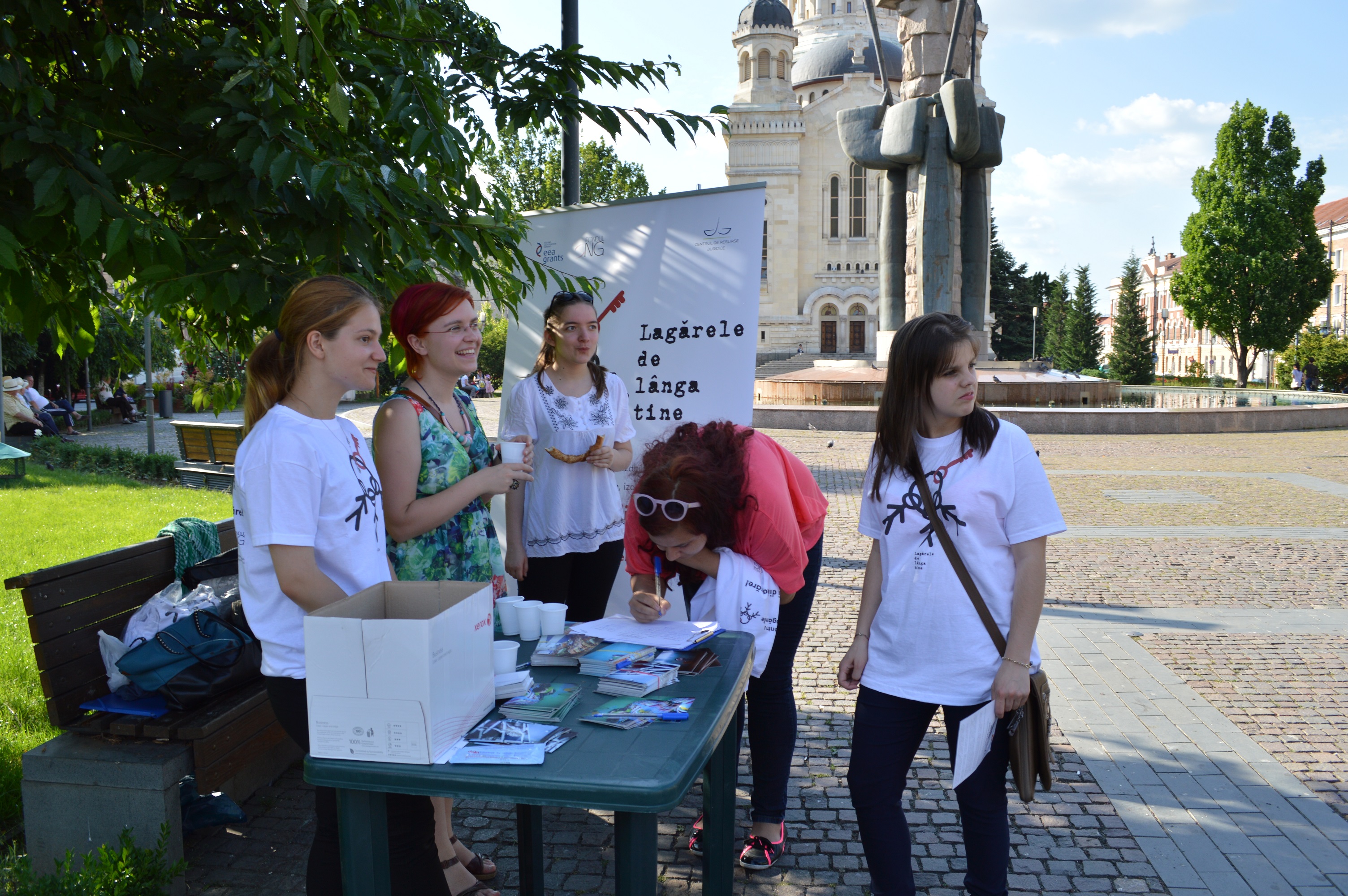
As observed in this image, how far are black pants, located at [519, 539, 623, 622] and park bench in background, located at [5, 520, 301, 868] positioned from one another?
3.79ft

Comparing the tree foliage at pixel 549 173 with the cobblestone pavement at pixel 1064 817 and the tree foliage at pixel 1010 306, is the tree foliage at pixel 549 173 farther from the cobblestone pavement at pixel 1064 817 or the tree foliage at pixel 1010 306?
the tree foliage at pixel 1010 306

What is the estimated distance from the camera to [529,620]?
110 inches

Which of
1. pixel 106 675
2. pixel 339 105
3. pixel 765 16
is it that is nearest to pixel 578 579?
pixel 106 675

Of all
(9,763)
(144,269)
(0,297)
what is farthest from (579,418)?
(9,763)

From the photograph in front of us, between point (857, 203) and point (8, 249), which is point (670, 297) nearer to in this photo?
point (8, 249)

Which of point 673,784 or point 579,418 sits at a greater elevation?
point 579,418

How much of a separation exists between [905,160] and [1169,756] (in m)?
19.0

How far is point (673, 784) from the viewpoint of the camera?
1.84 meters

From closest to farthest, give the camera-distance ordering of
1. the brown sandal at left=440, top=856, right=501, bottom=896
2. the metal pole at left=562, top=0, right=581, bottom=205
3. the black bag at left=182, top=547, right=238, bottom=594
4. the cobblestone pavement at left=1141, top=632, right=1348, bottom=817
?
the brown sandal at left=440, top=856, right=501, bottom=896, the black bag at left=182, top=547, right=238, bottom=594, the cobblestone pavement at left=1141, top=632, right=1348, bottom=817, the metal pole at left=562, top=0, right=581, bottom=205

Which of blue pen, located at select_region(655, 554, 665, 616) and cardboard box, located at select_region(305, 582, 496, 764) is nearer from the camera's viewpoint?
cardboard box, located at select_region(305, 582, 496, 764)

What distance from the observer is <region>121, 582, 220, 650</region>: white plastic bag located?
3496 mm

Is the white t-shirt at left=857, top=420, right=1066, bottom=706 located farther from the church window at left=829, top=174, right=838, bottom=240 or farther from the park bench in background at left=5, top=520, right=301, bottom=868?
the church window at left=829, top=174, right=838, bottom=240

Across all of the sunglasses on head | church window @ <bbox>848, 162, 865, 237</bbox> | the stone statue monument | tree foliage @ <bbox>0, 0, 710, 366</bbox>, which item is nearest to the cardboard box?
tree foliage @ <bbox>0, 0, 710, 366</bbox>

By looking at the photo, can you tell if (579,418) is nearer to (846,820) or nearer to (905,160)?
(846,820)
